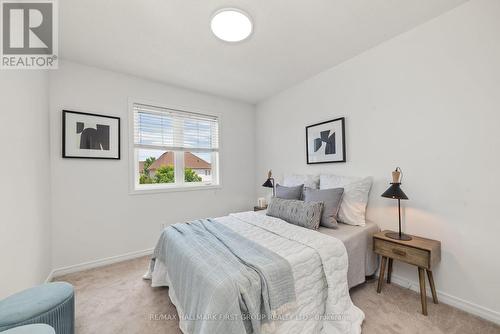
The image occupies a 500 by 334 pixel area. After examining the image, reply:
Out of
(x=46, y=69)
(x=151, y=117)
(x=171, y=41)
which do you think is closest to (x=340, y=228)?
(x=171, y=41)

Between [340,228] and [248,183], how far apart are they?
7.09 feet

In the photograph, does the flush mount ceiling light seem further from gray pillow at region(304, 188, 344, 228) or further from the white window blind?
gray pillow at region(304, 188, 344, 228)

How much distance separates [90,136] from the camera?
98.5 inches

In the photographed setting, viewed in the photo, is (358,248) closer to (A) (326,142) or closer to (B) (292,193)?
(B) (292,193)

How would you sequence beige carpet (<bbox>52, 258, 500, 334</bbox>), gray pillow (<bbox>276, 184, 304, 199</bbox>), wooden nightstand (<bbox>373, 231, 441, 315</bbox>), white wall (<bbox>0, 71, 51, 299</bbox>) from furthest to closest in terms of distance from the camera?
gray pillow (<bbox>276, 184, 304, 199</bbox>) → wooden nightstand (<bbox>373, 231, 441, 315</bbox>) → beige carpet (<bbox>52, 258, 500, 334</bbox>) → white wall (<bbox>0, 71, 51, 299</bbox>)

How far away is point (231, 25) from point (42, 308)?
7.96ft

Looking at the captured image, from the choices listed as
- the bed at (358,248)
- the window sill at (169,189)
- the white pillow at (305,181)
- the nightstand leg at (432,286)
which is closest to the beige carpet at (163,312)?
the nightstand leg at (432,286)

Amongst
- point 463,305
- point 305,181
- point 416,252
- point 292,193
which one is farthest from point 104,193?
point 463,305

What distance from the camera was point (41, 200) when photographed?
1999mm

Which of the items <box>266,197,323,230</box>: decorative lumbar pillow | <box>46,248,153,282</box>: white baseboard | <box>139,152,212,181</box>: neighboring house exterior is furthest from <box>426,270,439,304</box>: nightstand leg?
<box>46,248,153,282</box>: white baseboard

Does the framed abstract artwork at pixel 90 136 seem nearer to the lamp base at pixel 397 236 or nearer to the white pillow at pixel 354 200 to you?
the white pillow at pixel 354 200

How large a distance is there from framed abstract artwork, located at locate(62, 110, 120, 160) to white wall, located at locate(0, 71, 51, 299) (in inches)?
7.6

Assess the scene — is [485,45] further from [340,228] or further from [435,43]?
[340,228]

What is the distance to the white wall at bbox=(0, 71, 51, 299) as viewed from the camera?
4.45ft
